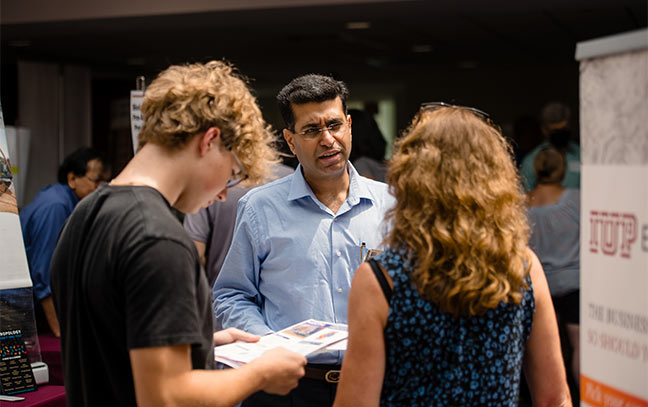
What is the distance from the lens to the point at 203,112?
137cm

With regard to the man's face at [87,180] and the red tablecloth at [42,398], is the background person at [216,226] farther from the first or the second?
the man's face at [87,180]

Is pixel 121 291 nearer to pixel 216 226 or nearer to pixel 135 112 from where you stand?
pixel 135 112

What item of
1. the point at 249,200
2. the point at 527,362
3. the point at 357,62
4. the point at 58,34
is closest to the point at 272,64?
the point at 357,62

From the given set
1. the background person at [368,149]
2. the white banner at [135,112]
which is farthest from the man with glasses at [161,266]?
the background person at [368,149]

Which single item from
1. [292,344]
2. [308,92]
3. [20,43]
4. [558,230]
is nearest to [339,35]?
[20,43]

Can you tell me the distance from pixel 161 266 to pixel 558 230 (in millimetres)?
3406

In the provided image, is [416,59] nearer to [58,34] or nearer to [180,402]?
[58,34]

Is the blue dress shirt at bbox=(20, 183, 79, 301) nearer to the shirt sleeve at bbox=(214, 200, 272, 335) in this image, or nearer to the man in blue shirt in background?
the man in blue shirt in background

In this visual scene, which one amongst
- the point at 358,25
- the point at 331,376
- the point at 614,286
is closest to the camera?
the point at 614,286

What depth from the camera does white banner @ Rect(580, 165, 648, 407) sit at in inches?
45.4

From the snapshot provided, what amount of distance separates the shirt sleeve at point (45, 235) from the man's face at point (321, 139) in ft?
7.83

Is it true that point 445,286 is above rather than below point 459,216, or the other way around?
below

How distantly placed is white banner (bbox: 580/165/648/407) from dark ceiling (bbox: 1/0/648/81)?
180 inches

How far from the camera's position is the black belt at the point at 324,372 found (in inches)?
76.2
